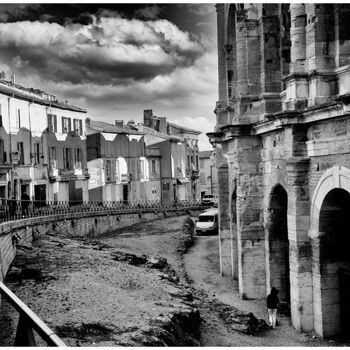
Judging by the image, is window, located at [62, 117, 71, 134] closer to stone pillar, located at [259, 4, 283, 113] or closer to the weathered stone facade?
the weathered stone facade

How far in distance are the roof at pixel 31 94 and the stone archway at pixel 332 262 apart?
23.6 metres

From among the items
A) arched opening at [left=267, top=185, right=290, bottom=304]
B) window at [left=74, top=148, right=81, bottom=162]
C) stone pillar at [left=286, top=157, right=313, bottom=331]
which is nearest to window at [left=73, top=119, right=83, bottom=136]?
window at [left=74, top=148, right=81, bottom=162]

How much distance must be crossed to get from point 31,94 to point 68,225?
1310 cm

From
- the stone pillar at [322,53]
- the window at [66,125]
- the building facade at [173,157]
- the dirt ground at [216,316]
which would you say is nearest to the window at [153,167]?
the building facade at [173,157]

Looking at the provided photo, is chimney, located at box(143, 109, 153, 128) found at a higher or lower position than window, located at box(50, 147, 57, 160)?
higher

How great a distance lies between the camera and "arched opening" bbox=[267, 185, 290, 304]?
1927 centimetres

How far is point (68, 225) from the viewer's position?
104ft

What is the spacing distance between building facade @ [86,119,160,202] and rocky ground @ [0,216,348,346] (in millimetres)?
24318

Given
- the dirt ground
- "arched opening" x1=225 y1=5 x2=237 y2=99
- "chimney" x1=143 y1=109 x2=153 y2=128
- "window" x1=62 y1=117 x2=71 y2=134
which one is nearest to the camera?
the dirt ground

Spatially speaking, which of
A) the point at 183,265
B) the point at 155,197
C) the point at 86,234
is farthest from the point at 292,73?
the point at 155,197

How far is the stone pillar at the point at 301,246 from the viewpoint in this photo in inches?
613

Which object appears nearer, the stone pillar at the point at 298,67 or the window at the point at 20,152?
the stone pillar at the point at 298,67

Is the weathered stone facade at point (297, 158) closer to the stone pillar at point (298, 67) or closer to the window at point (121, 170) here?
the stone pillar at point (298, 67)

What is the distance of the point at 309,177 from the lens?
1556 cm
